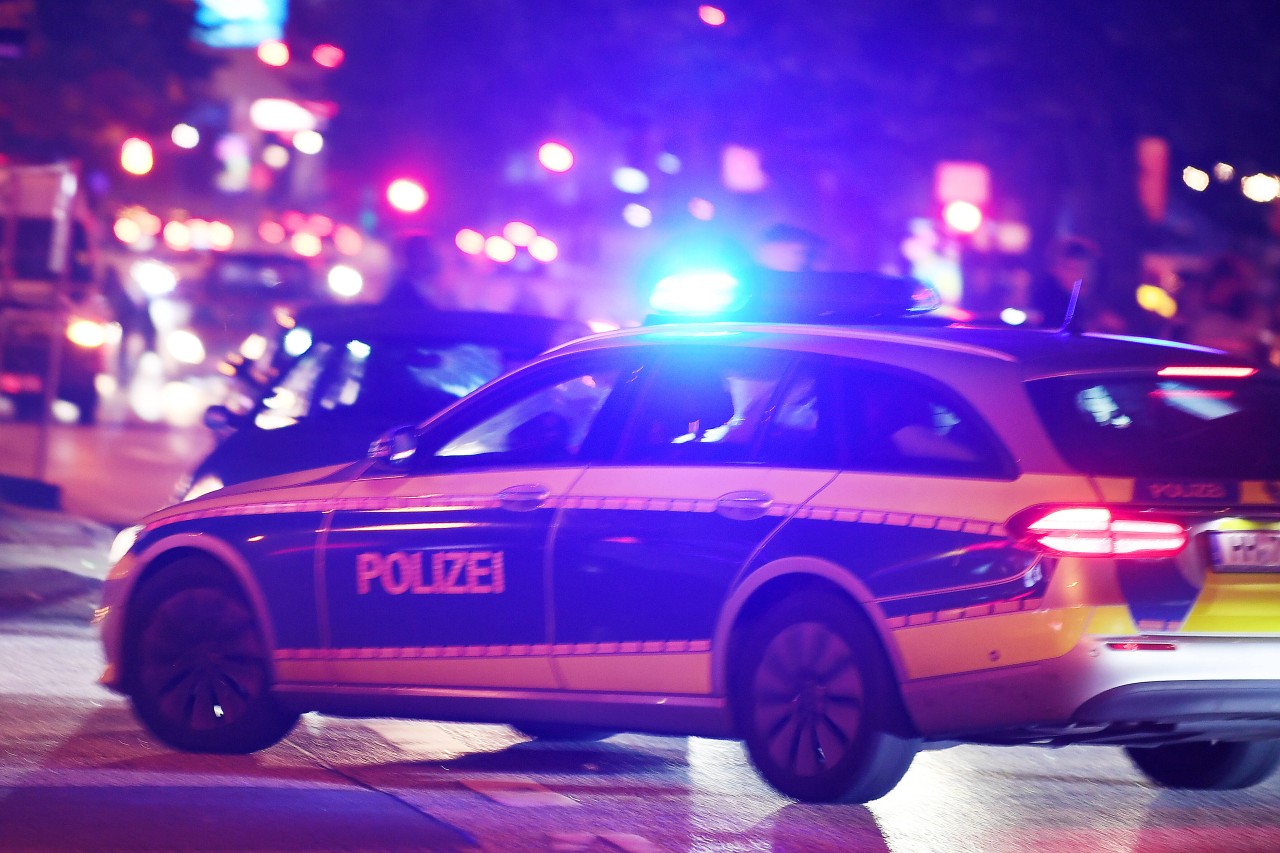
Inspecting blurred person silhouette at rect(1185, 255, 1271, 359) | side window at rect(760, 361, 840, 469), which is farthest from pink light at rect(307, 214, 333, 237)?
A: side window at rect(760, 361, 840, 469)

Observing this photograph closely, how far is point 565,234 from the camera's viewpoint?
138 feet

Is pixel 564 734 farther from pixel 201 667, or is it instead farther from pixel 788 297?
pixel 788 297

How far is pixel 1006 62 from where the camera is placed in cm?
2531

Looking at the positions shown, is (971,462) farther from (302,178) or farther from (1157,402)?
(302,178)

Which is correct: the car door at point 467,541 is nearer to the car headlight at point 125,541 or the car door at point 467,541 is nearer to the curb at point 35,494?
the car headlight at point 125,541

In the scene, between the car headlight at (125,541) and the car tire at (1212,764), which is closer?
the car tire at (1212,764)

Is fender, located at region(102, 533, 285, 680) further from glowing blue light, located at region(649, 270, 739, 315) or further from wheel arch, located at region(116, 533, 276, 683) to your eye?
glowing blue light, located at region(649, 270, 739, 315)

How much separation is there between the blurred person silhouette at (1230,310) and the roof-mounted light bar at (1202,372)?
7.66 meters

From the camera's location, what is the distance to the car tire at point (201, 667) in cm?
766

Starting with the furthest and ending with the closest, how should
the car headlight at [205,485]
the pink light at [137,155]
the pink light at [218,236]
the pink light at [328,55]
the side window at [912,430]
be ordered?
the pink light at [218,236] → the pink light at [137,155] → the pink light at [328,55] → the car headlight at [205,485] → the side window at [912,430]

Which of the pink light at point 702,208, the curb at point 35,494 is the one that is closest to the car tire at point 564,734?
the curb at point 35,494

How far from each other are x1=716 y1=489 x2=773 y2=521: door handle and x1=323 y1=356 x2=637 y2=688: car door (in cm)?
60

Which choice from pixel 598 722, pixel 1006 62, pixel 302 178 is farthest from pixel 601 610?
pixel 302 178

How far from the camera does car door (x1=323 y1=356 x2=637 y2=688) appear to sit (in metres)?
7.16
